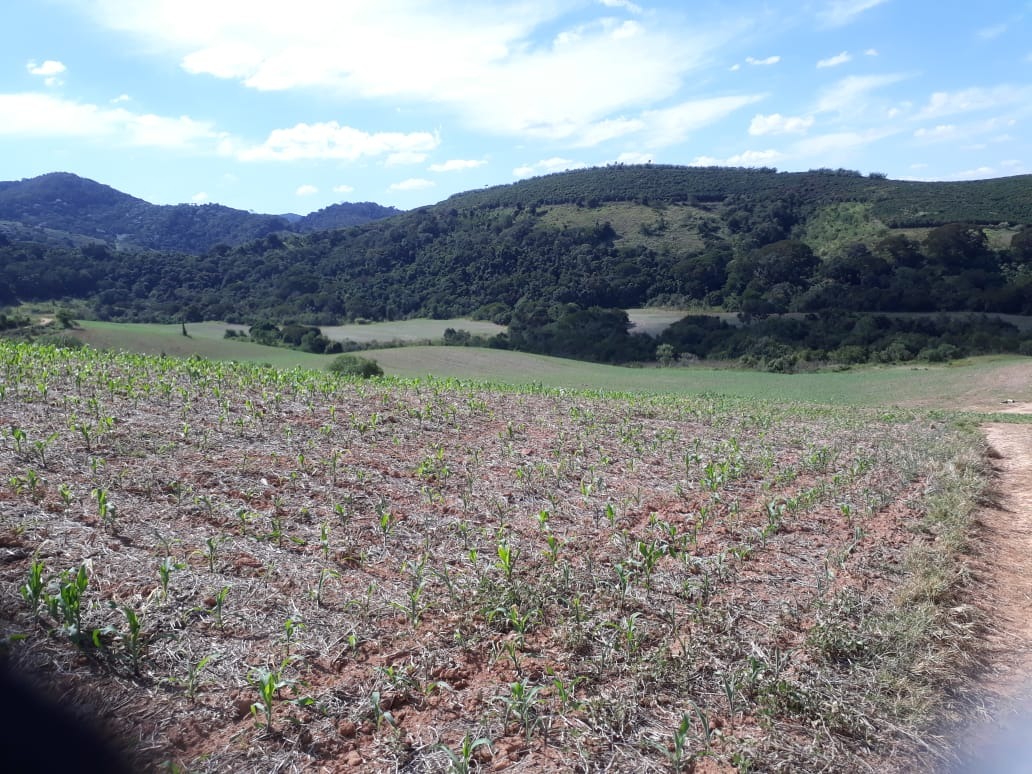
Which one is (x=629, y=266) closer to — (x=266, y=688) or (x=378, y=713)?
(x=378, y=713)

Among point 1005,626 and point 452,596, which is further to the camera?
point 1005,626

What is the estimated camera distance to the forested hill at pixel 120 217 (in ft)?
396

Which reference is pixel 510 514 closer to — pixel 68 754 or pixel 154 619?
pixel 154 619

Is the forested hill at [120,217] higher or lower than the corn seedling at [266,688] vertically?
higher

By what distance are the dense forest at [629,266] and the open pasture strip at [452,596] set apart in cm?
4279

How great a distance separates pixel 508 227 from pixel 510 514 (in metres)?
90.8

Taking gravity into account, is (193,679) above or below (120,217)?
below

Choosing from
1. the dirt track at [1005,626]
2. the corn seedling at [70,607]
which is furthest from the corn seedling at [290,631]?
the dirt track at [1005,626]

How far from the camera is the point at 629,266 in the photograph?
246 feet

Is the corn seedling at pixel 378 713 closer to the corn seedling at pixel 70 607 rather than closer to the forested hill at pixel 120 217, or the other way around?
the corn seedling at pixel 70 607

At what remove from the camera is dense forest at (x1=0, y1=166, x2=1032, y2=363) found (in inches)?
2173

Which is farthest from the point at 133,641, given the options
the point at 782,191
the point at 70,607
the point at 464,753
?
the point at 782,191

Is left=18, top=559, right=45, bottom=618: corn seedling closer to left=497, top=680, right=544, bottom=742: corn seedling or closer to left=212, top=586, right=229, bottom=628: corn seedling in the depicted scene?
left=212, top=586, right=229, bottom=628: corn seedling

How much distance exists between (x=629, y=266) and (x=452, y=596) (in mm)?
73046
